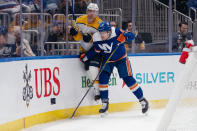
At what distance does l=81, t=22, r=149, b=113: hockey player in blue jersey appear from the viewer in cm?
687

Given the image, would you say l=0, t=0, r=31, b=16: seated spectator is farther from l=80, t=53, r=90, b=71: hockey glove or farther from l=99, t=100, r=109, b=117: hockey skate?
l=99, t=100, r=109, b=117: hockey skate

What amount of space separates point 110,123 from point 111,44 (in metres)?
1.16

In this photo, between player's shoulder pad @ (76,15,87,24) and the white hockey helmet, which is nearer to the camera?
the white hockey helmet

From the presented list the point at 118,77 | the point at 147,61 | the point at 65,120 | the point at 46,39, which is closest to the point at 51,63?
the point at 46,39

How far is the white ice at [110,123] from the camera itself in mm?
6042

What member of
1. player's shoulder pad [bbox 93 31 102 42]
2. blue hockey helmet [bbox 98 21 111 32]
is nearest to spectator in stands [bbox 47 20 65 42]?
player's shoulder pad [bbox 93 31 102 42]

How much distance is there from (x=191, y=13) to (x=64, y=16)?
2890 millimetres

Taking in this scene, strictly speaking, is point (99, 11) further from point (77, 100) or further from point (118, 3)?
point (77, 100)

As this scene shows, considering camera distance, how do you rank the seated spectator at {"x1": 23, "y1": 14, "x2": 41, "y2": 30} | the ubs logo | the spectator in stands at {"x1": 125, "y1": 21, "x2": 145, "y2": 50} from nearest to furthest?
the ubs logo, the seated spectator at {"x1": 23, "y1": 14, "x2": 41, "y2": 30}, the spectator in stands at {"x1": 125, "y1": 21, "x2": 145, "y2": 50}

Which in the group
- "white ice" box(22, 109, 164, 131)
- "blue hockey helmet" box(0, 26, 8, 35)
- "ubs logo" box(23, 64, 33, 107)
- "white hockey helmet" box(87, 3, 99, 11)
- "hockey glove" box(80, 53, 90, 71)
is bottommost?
"white ice" box(22, 109, 164, 131)

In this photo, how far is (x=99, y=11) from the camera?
754cm

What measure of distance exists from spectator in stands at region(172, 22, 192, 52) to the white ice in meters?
1.62

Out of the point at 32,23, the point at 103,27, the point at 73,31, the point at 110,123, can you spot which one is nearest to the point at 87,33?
the point at 73,31

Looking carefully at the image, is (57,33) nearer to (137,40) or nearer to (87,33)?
(87,33)
